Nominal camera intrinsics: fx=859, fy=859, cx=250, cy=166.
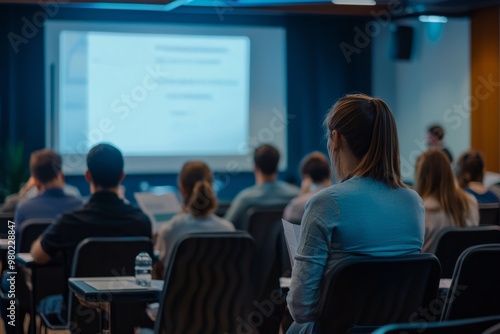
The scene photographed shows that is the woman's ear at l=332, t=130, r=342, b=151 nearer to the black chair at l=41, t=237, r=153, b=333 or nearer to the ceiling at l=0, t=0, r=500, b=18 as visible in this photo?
the black chair at l=41, t=237, r=153, b=333

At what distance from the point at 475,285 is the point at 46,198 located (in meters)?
3.02

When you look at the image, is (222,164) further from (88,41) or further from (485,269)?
(485,269)

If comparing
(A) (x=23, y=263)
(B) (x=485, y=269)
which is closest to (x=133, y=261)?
(A) (x=23, y=263)

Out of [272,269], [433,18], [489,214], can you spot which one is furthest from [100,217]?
[433,18]

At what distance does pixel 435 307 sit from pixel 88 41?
312 inches

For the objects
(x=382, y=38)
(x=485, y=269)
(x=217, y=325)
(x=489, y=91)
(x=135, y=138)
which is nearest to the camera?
(x=485, y=269)

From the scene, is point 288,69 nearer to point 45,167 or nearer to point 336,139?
point 45,167

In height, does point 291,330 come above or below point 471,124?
below

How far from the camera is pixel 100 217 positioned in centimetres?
395

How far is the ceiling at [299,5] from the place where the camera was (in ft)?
30.0

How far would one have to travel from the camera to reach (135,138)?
33.0 feet

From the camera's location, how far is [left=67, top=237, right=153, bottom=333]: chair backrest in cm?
365

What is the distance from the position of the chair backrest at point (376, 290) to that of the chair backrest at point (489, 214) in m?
2.82

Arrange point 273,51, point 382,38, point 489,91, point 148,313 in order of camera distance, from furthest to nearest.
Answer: point 382,38
point 273,51
point 489,91
point 148,313
